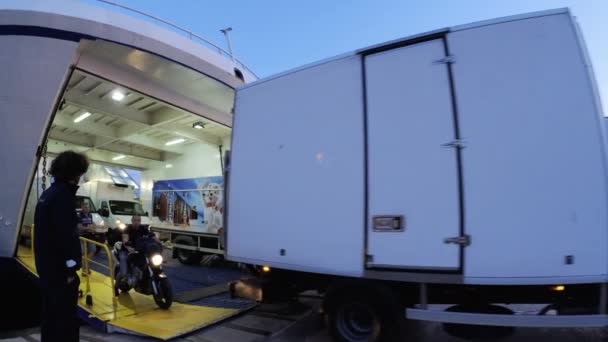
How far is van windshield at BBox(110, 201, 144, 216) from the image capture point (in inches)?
589

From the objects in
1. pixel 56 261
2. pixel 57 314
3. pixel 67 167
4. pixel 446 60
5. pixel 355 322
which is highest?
pixel 446 60

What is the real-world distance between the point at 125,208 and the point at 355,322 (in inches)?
584

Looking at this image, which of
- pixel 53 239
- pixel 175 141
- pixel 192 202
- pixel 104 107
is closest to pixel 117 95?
pixel 104 107

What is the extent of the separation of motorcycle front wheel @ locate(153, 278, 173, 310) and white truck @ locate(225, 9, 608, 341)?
2.27 metres

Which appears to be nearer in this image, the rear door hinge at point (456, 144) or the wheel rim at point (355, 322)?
the rear door hinge at point (456, 144)

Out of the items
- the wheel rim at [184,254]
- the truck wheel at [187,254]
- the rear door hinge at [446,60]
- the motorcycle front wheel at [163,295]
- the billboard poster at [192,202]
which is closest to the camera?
the rear door hinge at [446,60]

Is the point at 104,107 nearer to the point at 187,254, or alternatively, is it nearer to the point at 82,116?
the point at 82,116

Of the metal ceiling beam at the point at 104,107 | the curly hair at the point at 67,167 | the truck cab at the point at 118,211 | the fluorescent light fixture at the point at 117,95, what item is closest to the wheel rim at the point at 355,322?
the curly hair at the point at 67,167

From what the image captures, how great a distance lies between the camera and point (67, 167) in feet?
9.45

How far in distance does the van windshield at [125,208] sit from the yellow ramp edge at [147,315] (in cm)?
1002

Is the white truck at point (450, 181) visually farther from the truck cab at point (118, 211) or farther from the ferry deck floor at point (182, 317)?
the truck cab at point (118, 211)

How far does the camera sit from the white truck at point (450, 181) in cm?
271

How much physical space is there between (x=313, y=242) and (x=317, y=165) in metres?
0.84

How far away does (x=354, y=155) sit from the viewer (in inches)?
136
